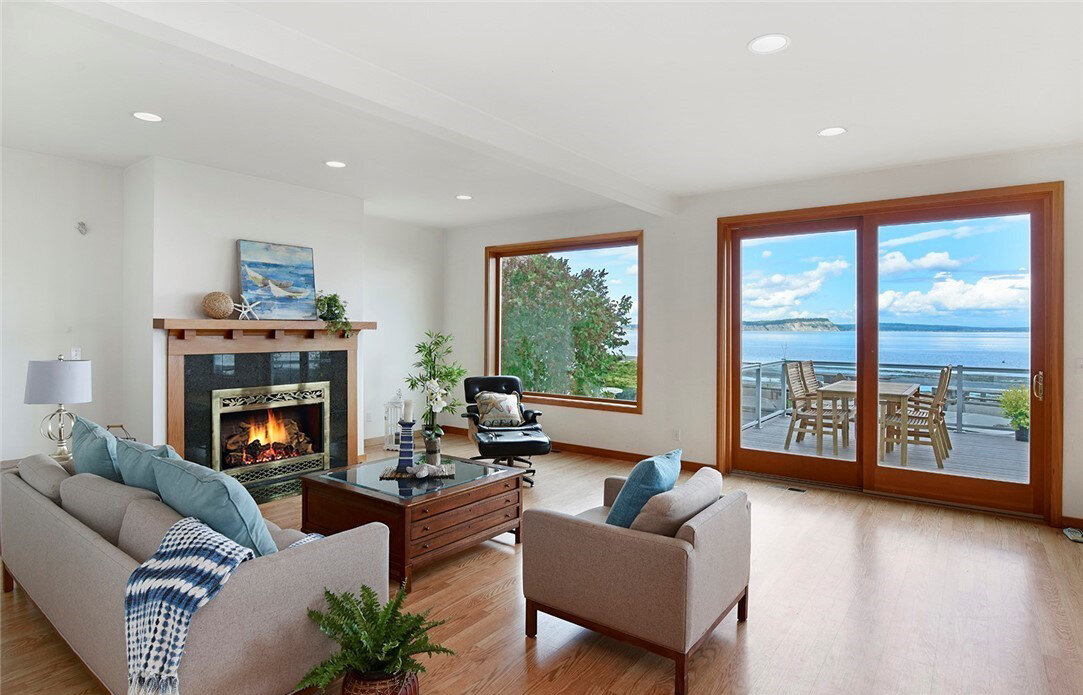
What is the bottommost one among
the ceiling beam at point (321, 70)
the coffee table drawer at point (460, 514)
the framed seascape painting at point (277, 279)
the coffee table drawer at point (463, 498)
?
the coffee table drawer at point (460, 514)

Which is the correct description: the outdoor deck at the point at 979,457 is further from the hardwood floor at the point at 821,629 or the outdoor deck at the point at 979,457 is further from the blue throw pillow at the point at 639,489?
the blue throw pillow at the point at 639,489

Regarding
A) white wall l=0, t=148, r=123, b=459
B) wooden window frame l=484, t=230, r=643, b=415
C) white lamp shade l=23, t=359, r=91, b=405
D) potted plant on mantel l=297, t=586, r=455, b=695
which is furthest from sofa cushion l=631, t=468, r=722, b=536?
white wall l=0, t=148, r=123, b=459

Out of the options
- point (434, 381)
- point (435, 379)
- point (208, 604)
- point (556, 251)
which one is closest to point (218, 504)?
point (208, 604)

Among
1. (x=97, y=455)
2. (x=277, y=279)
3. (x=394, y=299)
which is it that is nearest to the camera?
(x=97, y=455)

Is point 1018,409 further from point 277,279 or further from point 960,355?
point 277,279

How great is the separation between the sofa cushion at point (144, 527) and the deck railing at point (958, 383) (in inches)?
182

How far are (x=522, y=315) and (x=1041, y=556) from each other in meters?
4.92

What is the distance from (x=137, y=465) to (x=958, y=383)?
16.7 feet

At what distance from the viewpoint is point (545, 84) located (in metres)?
3.08

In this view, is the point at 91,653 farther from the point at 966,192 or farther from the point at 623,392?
the point at 966,192

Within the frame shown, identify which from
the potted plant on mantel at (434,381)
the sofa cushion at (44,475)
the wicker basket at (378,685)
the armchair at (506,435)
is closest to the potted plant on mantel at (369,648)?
the wicker basket at (378,685)

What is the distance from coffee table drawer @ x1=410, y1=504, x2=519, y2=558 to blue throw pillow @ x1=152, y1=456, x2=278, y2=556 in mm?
1092

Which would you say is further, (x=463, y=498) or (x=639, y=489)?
(x=463, y=498)

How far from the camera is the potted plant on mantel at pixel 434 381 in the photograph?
154 inches
